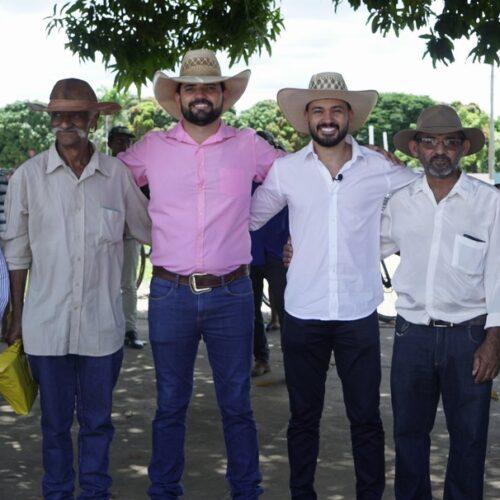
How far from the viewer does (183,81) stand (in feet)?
16.4

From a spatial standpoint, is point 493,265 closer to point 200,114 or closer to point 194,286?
point 194,286

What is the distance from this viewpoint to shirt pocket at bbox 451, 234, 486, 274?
4504 millimetres

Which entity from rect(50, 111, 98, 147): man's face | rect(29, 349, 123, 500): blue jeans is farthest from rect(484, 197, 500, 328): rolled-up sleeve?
rect(50, 111, 98, 147): man's face

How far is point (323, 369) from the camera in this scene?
16.6 feet

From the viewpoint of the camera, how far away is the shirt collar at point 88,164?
4867 millimetres

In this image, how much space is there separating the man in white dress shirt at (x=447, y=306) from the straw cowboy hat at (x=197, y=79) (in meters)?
1.04

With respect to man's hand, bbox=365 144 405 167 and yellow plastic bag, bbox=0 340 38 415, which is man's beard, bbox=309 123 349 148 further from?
yellow plastic bag, bbox=0 340 38 415

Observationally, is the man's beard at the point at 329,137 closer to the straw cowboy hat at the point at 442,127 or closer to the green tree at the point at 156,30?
the straw cowboy hat at the point at 442,127

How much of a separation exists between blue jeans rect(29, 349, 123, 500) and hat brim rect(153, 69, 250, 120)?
1.37 meters

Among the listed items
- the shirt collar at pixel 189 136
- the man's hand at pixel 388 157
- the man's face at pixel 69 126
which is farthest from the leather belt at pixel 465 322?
the man's face at pixel 69 126

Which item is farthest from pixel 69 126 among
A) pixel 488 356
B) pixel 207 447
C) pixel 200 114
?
pixel 207 447

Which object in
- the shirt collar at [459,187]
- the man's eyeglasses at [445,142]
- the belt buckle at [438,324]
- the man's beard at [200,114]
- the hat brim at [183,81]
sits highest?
the hat brim at [183,81]

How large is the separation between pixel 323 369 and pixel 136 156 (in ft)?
4.68

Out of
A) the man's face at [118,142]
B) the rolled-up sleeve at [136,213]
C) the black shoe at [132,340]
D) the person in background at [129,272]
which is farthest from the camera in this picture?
the black shoe at [132,340]
